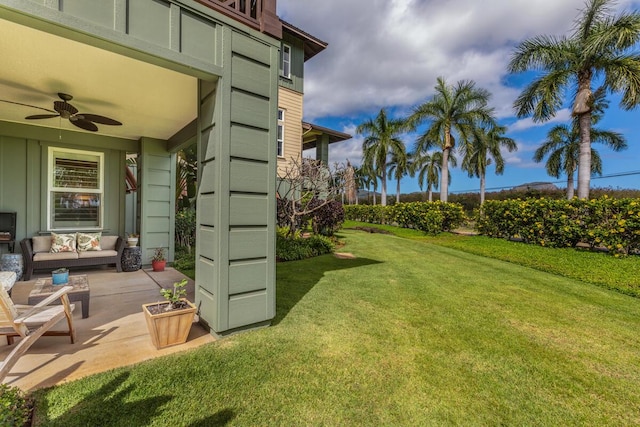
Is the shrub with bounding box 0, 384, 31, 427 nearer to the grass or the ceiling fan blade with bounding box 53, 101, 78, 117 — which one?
the ceiling fan blade with bounding box 53, 101, 78, 117

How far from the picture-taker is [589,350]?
9.69 feet

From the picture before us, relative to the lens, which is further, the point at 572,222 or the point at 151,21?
the point at 572,222

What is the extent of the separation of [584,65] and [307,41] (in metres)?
9.85

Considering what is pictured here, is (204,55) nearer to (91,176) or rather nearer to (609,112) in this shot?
(91,176)

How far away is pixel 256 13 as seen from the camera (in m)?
3.11

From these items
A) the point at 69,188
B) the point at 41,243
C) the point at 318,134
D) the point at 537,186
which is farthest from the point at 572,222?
the point at 537,186

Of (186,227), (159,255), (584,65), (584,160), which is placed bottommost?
(159,255)

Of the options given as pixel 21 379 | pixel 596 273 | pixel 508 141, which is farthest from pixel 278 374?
pixel 508 141

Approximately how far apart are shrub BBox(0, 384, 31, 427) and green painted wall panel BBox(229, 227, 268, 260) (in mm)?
1664

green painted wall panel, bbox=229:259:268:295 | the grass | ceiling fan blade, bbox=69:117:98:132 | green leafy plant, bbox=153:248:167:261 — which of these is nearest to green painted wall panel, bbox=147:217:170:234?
green leafy plant, bbox=153:248:167:261

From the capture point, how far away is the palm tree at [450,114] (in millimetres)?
14695

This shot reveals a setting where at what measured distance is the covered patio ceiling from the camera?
8.91ft

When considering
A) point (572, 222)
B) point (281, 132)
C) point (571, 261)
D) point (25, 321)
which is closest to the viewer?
point (25, 321)

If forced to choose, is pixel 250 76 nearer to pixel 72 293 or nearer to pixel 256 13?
pixel 256 13
